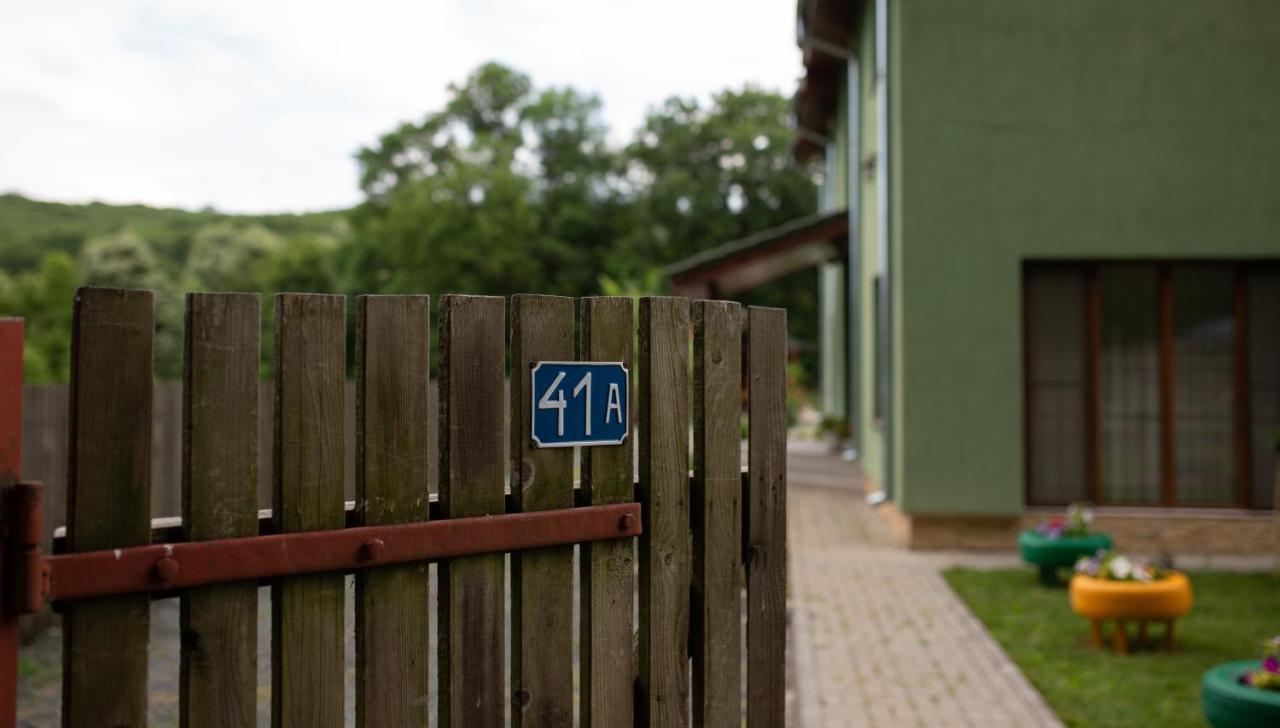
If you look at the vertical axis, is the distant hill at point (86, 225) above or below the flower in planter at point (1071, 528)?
above

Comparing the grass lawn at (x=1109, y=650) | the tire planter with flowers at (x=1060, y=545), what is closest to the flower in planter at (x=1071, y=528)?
the tire planter with flowers at (x=1060, y=545)

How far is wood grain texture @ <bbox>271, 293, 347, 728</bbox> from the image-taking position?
2.10 meters

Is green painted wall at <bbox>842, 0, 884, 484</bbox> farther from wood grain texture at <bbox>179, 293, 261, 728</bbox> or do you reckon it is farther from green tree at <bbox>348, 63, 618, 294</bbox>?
green tree at <bbox>348, 63, 618, 294</bbox>

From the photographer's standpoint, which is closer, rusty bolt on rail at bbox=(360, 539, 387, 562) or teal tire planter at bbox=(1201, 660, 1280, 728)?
rusty bolt on rail at bbox=(360, 539, 387, 562)

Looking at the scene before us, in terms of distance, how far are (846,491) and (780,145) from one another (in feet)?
97.4

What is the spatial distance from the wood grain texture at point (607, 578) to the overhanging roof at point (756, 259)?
35.6 feet

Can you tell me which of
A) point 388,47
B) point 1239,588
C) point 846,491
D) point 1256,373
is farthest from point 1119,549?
point 388,47

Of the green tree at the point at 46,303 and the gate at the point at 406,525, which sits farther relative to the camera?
the green tree at the point at 46,303

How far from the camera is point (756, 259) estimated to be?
14023mm

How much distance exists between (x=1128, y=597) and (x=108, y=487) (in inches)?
248

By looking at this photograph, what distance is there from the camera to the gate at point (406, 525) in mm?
1920

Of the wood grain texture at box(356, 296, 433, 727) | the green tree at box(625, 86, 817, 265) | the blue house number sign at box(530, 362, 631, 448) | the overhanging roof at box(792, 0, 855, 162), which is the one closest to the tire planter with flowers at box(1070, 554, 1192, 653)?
the blue house number sign at box(530, 362, 631, 448)

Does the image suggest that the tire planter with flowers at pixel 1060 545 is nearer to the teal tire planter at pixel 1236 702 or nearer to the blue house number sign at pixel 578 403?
the teal tire planter at pixel 1236 702

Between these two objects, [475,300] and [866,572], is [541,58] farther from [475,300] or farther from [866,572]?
[475,300]
